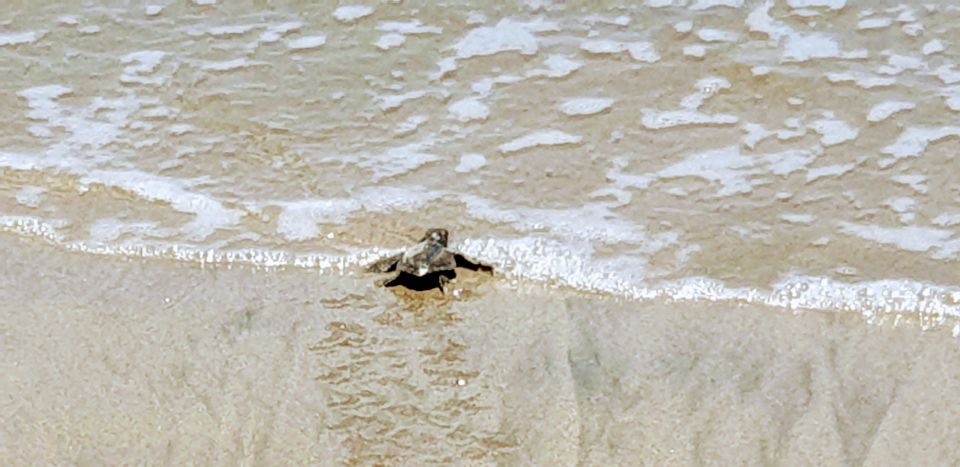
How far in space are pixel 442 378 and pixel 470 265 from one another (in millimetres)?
356

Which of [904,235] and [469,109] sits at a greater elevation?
[469,109]

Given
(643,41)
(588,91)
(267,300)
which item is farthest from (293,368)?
(643,41)

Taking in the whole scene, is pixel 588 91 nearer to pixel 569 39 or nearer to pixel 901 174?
pixel 569 39

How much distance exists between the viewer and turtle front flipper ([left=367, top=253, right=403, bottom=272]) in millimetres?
2713

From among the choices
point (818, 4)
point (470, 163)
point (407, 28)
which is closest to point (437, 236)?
point (470, 163)

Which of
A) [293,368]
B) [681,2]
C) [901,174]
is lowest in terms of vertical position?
[293,368]

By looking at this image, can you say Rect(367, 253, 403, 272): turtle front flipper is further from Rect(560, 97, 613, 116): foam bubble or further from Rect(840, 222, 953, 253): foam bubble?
Rect(840, 222, 953, 253): foam bubble

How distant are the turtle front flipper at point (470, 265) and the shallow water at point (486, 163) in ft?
0.16

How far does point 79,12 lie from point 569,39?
5.46 ft

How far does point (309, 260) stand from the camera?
2.75m

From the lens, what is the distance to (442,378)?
2.49 metres

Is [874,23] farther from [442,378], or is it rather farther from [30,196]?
[30,196]

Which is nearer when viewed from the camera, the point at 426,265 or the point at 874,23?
the point at 426,265

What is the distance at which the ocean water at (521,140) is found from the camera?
275 centimetres
